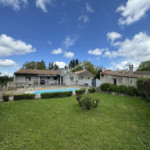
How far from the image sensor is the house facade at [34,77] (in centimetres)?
2158

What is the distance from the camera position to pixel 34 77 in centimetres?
2344

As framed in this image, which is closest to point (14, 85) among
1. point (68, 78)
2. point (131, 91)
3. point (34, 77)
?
point (34, 77)

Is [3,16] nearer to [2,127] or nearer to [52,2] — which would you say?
[52,2]

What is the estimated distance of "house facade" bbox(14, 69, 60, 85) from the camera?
21.6 metres

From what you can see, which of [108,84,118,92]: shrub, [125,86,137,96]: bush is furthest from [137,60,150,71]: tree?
[125,86,137,96]: bush

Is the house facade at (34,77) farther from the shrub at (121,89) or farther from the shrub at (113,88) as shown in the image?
the shrub at (121,89)

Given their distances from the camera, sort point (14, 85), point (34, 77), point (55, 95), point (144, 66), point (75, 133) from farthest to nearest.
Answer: point (144, 66) < point (34, 77) < point (14, 85) < point (55, 95) < point (75, 133)

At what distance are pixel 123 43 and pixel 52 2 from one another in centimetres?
1509

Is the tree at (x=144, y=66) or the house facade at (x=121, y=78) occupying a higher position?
the tree at (x=144, y=66)

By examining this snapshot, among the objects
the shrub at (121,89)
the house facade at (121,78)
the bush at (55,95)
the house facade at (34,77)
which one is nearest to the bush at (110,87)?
the shrub at (121,89)

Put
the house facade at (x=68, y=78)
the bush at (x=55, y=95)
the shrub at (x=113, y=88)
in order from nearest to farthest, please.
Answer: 1. the bush at (x=55, y=95)
2. the shrub at (x=113, y=88)
3. the house facade at (x=68, y=78)

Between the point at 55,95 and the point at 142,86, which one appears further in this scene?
the point at 55,95

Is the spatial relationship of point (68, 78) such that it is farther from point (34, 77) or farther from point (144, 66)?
point (144, 66)

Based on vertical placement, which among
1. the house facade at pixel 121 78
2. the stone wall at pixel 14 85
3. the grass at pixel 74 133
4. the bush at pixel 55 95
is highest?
the house facade at pixel 121 78
